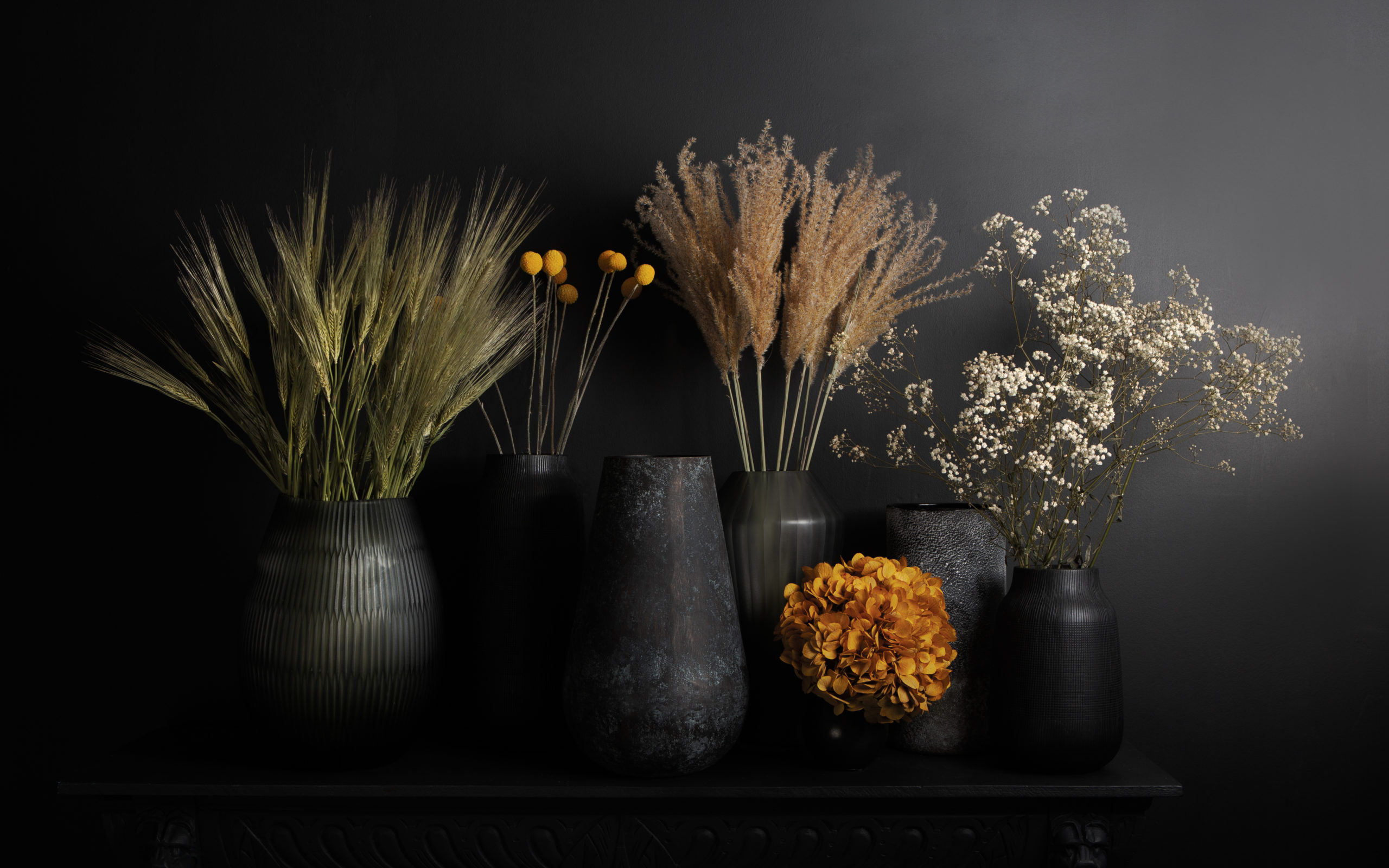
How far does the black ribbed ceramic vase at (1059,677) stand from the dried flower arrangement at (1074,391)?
0.06 metres

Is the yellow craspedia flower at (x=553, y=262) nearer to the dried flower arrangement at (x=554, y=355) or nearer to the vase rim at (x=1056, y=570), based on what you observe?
the dried flower arrangement at (x=554, y=355)

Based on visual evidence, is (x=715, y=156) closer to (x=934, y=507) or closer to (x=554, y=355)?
(x=554, y=355)

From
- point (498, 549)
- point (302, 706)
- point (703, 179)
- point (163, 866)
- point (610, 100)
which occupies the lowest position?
point (163, 866)

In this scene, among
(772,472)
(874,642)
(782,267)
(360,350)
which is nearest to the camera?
(874,642)

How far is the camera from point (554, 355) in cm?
150

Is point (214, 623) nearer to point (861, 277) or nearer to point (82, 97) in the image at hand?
point (82, 97)

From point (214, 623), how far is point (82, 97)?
3.23 ft

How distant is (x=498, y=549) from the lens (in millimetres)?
1314

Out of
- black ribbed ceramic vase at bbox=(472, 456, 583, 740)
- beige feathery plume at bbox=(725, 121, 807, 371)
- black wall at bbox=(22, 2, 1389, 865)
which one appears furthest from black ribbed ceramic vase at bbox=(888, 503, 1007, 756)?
black ribbed ceramic vase at bbox=(472, 456, 583, 740)

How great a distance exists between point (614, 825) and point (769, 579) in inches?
16.0

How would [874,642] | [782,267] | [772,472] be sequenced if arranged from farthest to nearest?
1. [782,267]
2. [772,472]
3. [874,642]

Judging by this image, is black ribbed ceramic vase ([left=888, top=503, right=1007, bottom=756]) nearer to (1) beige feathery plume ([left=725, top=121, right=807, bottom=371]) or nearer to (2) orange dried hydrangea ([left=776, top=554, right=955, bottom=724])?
(2) orange dried hydrangea ([left=776, top=554, right=955, bottom=724])

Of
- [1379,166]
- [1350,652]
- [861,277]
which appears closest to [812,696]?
[861,277]

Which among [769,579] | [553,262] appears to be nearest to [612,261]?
[553,262]
